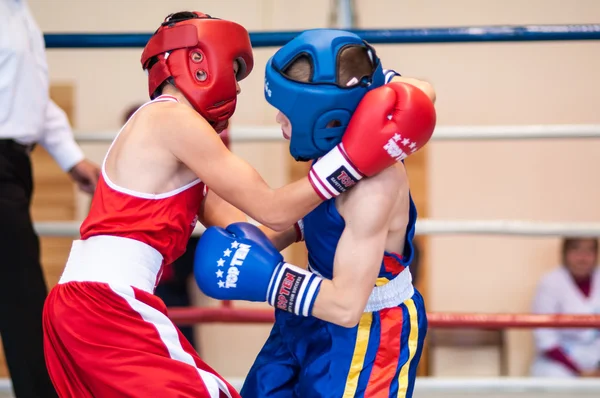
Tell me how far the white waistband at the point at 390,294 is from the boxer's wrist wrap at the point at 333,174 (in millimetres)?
224

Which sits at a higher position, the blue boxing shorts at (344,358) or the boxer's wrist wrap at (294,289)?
the boxer's wrist wrap at (294,289)

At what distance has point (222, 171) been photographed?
1708mm

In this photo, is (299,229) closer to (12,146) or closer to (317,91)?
(317,91)

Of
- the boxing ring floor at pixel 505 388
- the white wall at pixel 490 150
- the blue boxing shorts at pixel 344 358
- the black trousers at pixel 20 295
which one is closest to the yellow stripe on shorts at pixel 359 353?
the blue boxing shorts at pixel 344 358

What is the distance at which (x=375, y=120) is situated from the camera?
1.58 meters

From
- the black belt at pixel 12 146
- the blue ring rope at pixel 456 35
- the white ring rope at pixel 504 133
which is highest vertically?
the blue ring rope at pixel 456 35

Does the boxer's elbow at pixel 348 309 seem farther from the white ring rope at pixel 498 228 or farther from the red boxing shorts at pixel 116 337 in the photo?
the white ring rope at pixel 498 228

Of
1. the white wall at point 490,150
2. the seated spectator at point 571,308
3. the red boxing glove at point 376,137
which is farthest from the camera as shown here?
the white wall at point 490,150

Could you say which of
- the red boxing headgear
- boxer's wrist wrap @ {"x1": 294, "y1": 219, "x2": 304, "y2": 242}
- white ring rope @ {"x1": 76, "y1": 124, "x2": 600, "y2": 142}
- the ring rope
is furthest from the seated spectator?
the red boxing headgear

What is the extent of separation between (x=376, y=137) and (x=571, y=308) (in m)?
2.51

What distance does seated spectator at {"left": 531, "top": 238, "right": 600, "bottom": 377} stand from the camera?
11.8 ft

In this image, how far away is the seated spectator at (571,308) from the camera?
3.60 m

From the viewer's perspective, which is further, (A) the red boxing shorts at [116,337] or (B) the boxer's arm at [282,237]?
(B) the boxer's arm at [282,237]

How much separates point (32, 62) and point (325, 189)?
1140 mm
